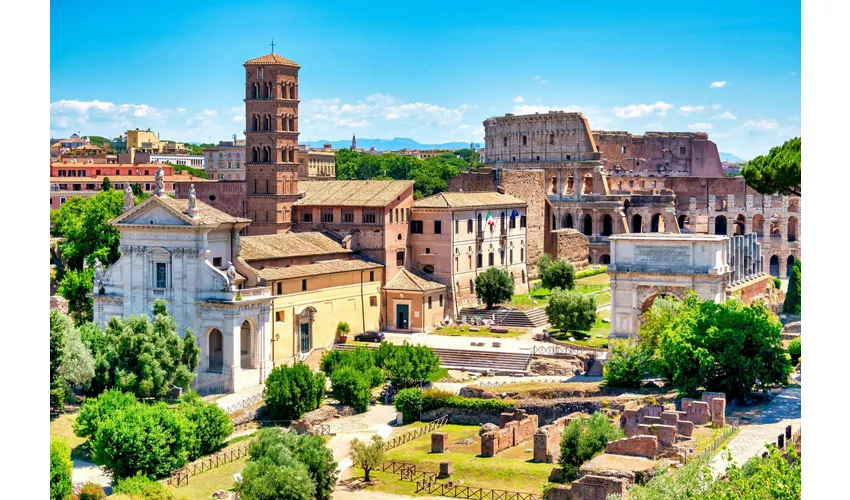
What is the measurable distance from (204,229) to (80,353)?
7979 mm

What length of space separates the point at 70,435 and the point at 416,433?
9.79 m

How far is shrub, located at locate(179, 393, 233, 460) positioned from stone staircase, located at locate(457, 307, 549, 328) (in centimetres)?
1964

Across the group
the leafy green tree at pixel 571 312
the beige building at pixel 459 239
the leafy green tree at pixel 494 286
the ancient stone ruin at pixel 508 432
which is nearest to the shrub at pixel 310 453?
the ancient stone ruin at pixel 508 432

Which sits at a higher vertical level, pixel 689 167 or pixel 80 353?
pixel 689 167

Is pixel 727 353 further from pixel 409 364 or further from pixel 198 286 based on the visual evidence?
pixel 198 286

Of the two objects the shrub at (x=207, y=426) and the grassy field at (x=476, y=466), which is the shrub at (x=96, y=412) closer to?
the shrub at (x=207, y=426)

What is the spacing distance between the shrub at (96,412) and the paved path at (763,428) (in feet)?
50.7

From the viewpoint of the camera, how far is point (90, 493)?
2775 cm

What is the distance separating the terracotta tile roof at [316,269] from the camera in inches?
1766

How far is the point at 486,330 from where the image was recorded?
5047 cm

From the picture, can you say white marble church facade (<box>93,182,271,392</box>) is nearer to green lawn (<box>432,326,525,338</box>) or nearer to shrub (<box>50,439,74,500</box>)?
green lawn (<box>432,326,525,338</box>)

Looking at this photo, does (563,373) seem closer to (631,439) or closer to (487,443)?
(487,443)

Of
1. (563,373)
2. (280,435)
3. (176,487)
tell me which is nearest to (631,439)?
(280,435)

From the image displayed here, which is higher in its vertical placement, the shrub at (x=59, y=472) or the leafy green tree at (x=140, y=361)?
the leafy green tree at (x=140, y=361)
